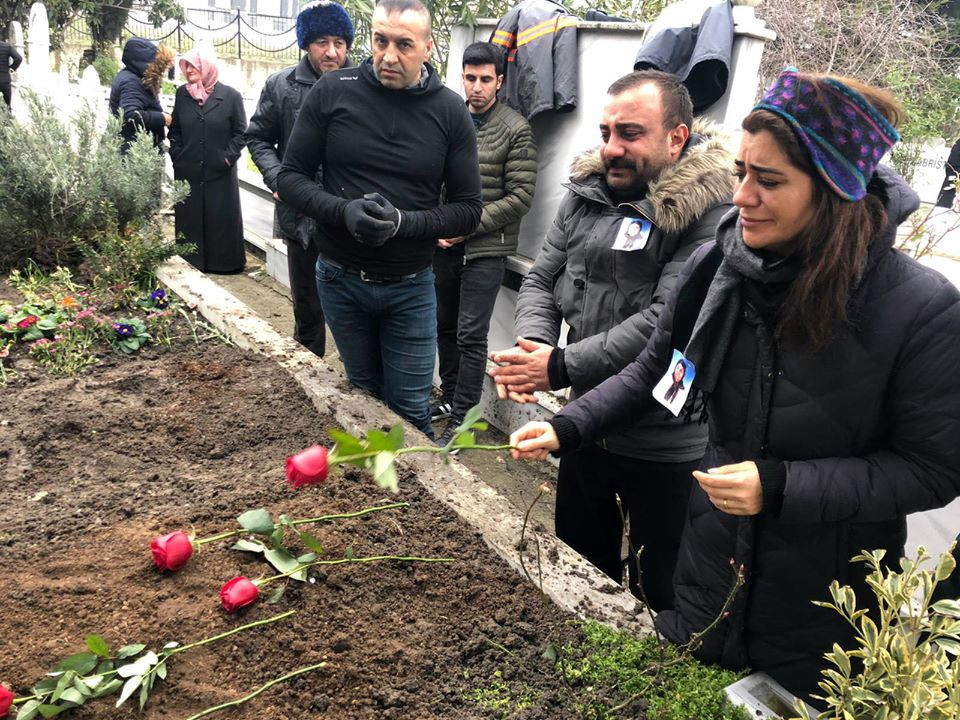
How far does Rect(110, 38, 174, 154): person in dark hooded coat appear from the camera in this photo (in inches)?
255

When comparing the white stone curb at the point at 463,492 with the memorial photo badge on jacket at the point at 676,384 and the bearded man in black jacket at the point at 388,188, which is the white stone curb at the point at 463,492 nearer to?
the bearded man in black jacket at the point at 388,188

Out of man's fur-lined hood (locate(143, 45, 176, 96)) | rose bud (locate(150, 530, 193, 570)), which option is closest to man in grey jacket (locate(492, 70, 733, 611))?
rose bud (locate(150, 530, 193, 570))

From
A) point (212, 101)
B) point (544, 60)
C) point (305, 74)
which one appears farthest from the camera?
point (212, 101)

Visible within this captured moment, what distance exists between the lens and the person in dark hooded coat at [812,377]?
1.40 m

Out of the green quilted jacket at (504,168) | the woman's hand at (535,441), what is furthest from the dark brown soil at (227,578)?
the green quilted jacket at (504,168)

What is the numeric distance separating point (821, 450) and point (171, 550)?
1431 mm

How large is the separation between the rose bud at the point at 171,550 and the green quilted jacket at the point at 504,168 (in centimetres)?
251

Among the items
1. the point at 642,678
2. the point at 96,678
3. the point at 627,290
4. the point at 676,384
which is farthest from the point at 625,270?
the point at 96,678

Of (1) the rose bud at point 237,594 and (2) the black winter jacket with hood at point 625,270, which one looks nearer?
(1) the rose bud at point 237,594

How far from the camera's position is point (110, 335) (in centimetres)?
349

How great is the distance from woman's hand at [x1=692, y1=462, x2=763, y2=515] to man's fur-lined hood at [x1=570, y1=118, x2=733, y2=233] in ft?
2.90

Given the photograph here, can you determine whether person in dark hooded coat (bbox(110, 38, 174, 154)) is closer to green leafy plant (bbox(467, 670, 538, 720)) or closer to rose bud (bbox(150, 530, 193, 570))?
rose bud (bbox(150, 530, 193, 570))

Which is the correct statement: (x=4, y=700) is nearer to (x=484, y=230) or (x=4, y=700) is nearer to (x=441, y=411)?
(x=484, y=230)

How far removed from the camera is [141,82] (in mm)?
6613
